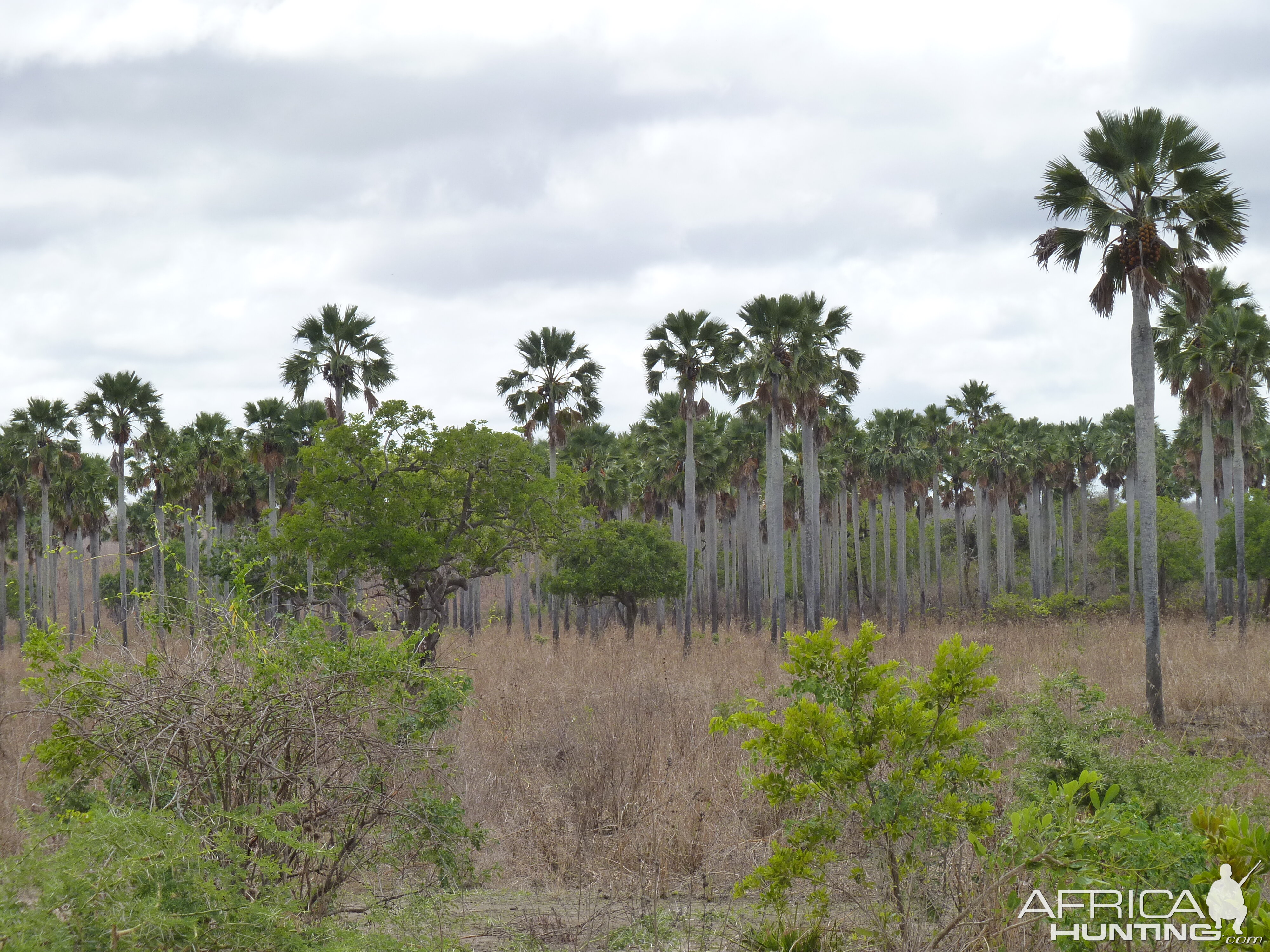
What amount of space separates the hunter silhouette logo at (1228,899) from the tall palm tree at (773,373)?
985 inches

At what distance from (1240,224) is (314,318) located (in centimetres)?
2717

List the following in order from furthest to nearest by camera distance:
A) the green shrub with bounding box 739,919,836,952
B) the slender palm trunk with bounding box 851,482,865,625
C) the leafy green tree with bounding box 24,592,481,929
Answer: the slender palm trunk with bounding box 851,482,865,625, the green shrub with bounding box 739,919,836,952, the leafy green tree with bounding box 24,592,481,929

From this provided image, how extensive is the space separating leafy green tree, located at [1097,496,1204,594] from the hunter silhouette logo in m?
52.4

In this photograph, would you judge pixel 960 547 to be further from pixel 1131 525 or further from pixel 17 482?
pixel 17 482

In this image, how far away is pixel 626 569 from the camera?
39.3 metres

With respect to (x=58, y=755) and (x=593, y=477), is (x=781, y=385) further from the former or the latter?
(x=58, y=755)

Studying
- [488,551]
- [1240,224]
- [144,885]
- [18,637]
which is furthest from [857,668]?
[18,637]

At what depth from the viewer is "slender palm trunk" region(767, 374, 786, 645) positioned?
29.2 metres

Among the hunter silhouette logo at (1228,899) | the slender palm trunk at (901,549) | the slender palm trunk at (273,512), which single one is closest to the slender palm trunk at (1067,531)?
the slender palm trunk at (901,549)

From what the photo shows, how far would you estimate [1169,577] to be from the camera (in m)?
54.8

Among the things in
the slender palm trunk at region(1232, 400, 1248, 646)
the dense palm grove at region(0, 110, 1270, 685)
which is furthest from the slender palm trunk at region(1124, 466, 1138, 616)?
the slender palm trunk at region(1232, 400, 1248, 646)

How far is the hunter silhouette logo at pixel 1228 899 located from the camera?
3676 millimetres

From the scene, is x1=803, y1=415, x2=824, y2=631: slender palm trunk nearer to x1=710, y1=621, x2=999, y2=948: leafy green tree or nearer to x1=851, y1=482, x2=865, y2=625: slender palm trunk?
x1=851, y1=482, x2=865, y2=625: slender palm trunk

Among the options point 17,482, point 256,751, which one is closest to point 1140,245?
point 256,751
